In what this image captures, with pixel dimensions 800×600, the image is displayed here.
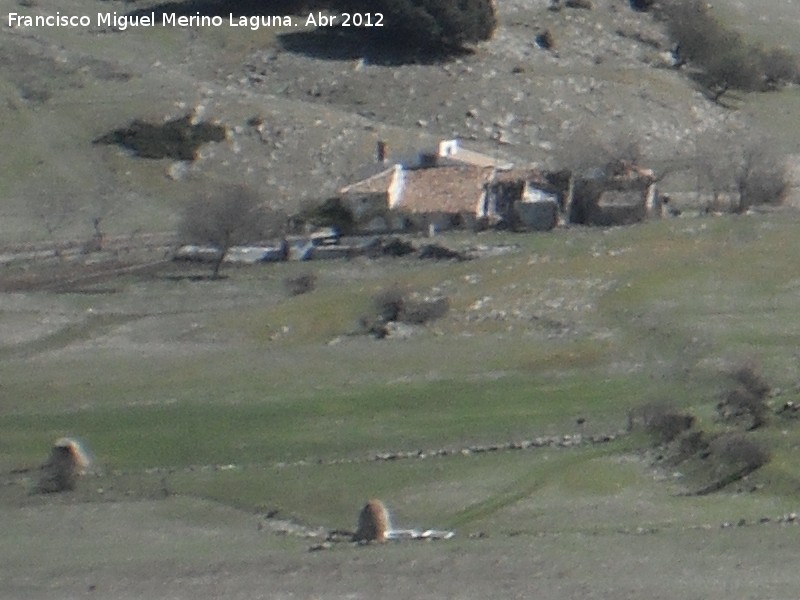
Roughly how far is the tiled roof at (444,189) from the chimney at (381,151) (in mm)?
4554

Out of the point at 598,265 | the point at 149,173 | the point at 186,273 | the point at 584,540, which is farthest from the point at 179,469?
the point at 149,173

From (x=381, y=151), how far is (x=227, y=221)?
1424 cm

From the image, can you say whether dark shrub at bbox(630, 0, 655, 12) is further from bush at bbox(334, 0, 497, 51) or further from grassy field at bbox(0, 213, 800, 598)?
grassy field at bbox(0, 213, 800, 598)

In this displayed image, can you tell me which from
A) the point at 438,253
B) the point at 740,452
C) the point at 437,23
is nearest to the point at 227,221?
the point at 438,253

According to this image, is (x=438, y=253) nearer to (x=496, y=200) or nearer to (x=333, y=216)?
(x=496, y=200)

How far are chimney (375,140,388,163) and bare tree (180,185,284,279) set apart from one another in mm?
8898

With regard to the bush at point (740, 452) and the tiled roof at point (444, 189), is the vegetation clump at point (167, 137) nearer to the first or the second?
the tiled roof at point (444, 189)

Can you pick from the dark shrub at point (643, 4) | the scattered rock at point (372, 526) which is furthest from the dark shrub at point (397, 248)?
the dark shrub at point (643, 4)

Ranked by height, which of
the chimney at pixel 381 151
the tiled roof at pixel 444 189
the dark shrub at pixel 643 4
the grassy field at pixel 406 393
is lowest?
the grassy field at pixel 406 393

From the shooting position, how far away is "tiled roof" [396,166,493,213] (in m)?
75.6

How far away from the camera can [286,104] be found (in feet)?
306

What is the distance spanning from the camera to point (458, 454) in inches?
1377

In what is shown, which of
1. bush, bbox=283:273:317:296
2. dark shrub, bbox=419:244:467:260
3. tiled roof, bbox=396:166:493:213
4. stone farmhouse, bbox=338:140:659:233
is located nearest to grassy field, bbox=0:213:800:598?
bush, bbox=283:273:317:296

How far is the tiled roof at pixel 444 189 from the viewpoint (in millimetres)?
75562
